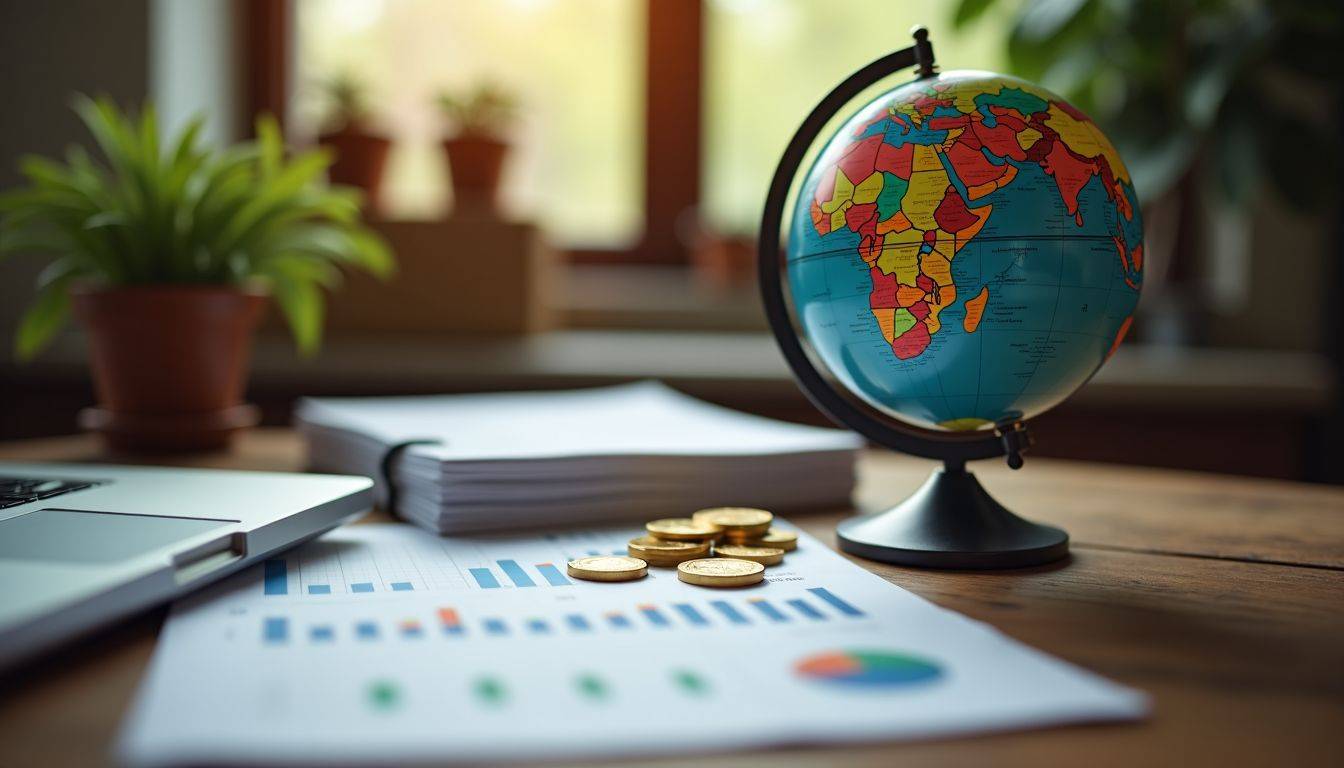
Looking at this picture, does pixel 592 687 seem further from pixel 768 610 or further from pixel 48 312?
pixel 48 312

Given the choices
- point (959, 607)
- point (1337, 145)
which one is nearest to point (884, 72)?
point (959, 607)

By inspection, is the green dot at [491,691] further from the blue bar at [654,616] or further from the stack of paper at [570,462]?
the stack of paper at [570,462]

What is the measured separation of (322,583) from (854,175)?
424 mm

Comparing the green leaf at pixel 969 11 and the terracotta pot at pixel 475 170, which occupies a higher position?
the green leaf at pixel 969 11

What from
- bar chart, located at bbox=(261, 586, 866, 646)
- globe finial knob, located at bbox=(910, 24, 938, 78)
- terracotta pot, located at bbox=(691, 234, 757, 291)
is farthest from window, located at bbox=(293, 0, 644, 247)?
bar chart, located at bbox=(261, 586, 866, 646)

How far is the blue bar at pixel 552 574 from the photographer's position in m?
0.63

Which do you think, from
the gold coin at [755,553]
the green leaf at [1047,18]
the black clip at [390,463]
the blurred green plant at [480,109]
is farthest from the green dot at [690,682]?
the blurred green plant at [480,109]

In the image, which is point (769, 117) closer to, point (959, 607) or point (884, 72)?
point (884, 72)

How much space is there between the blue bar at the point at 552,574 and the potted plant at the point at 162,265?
0.63m

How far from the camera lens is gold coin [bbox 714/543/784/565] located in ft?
2.21

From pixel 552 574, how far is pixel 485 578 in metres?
0.04

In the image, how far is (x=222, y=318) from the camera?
1.12 meters

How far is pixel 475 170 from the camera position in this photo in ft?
7.06

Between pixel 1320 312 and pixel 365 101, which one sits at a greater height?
pixel 365 101
